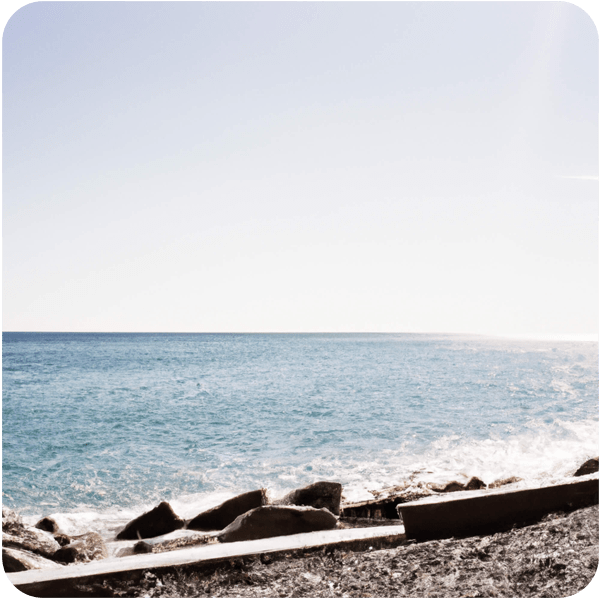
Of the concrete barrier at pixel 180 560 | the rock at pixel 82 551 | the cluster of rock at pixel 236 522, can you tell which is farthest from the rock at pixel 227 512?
the concrete barrier at pixel 180 560

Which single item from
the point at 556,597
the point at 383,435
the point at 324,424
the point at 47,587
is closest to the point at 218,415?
the point at 324,424

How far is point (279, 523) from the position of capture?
3.74 meters

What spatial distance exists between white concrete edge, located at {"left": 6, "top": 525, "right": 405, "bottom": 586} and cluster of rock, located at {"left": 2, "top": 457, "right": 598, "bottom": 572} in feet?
1.35

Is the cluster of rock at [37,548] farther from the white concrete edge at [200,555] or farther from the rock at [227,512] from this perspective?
the rock at [227,512]

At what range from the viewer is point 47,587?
2.72 meters

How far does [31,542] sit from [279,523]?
7.96ft

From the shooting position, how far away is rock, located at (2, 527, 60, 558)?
395 centimetres

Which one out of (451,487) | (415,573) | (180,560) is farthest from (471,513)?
(451,487)

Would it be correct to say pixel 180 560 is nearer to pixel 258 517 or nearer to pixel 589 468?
pixel 258 517

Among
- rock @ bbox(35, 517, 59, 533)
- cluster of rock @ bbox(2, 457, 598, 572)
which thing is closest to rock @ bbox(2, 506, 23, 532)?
cluster of rock @ bbox(2, 457, 598, 572)

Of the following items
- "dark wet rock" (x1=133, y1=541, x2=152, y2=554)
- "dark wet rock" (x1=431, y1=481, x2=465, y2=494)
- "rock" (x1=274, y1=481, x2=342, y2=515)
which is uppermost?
"rock" (x1=274, y1=481, x2=342, y2=515)

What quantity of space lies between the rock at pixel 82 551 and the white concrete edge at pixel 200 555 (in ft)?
3.45

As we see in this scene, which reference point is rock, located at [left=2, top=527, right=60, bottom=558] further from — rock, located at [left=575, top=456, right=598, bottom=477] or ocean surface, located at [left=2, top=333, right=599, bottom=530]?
rock, located at [left=575, top=456, right=598, bottom=477]

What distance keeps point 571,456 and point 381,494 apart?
514cm
